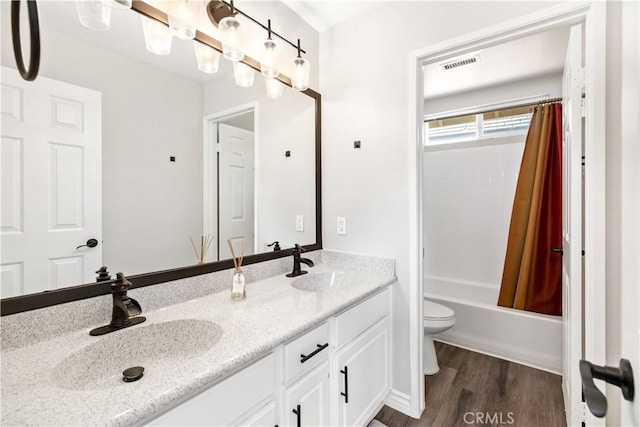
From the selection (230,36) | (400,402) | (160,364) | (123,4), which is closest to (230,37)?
(230,36)

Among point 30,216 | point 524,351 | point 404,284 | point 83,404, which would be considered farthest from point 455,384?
point 30,216

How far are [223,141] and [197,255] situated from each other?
1.95ft

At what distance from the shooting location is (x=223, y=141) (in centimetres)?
149

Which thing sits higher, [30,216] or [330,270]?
[30,216]

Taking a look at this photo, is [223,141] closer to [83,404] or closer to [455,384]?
[83,404]

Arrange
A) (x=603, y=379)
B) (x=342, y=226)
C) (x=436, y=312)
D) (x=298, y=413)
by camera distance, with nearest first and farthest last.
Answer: (x=603, y=379), (x=298, y=413), (x=342, y=226), (x=436, y=312)

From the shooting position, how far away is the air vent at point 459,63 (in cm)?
229

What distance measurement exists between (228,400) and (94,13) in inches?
51.2

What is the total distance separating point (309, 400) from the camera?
43.0 inches

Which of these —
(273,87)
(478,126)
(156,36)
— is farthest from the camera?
(478,126)

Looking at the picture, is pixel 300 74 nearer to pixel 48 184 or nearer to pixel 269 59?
pixel 269 59

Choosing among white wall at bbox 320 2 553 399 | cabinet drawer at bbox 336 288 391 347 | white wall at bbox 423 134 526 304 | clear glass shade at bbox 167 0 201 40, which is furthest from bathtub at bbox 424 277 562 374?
clear glass shade at bbox 167 0 201 40

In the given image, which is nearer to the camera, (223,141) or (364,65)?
(223,141)

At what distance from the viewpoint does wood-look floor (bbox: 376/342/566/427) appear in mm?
1646
